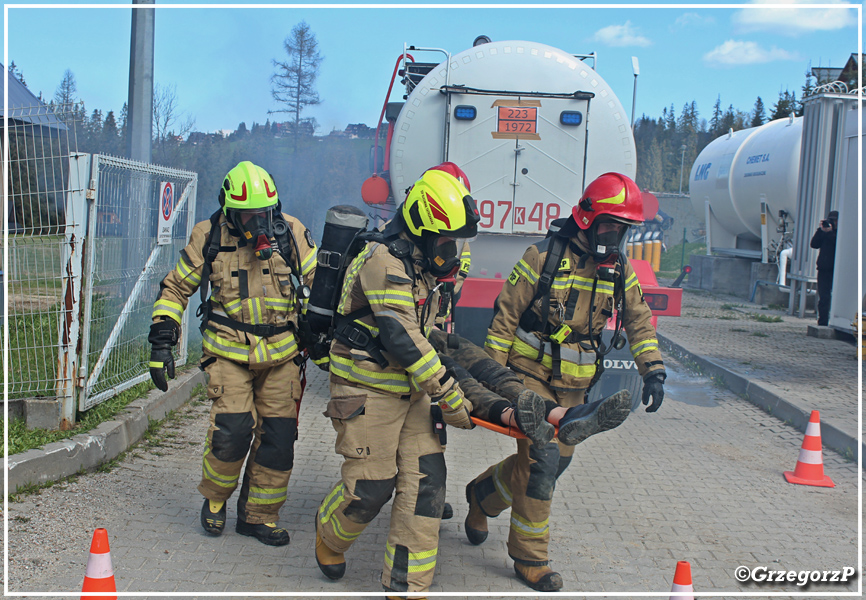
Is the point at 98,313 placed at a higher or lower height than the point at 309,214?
lower

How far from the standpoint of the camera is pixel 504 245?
676 cm

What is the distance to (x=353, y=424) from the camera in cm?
326

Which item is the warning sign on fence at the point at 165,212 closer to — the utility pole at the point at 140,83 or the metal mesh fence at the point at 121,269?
the metal mesh fence at the point at 121,269

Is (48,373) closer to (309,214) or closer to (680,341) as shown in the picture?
(680,341)

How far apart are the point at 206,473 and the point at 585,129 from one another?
14.4ft

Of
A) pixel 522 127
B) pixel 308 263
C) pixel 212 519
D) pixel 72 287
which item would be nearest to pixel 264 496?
pixel 212 519

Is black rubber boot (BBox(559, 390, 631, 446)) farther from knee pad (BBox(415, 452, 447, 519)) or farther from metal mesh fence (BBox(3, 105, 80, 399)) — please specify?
metal mesh fence (BBox(3, 105, 80, 399))

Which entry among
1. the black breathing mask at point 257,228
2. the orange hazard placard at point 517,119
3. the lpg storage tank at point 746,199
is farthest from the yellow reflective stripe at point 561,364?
the lpg storage tank at point 746,199

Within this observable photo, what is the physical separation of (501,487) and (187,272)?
6.52 feet

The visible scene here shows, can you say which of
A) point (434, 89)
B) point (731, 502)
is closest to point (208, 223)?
point (434, 89)

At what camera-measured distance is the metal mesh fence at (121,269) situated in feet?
16.6

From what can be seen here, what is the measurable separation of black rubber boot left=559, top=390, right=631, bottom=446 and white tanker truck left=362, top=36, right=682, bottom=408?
3.31 m

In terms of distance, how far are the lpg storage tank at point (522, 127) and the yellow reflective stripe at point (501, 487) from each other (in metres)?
3.09

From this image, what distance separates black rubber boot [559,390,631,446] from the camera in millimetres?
3059
